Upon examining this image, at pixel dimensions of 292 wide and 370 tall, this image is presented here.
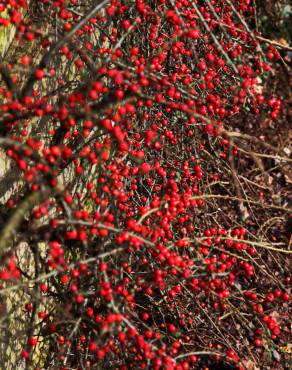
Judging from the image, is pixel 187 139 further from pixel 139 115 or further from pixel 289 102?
pixel 289 102

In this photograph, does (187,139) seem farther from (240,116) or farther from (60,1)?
(60,1)

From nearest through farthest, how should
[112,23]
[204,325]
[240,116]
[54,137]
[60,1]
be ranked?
[60,1]
[54,137]
[204,325]
[112,23]
[240,116]

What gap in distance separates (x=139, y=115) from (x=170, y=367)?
204 cm

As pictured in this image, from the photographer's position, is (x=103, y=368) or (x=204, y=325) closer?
(x=103, y=368)

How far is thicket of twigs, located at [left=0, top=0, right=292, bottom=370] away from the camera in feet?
6.14

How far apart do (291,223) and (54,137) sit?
8.45 ft

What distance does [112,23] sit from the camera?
3.74 m

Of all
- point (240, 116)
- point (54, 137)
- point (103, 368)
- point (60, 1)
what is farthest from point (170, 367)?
point (240, 116)

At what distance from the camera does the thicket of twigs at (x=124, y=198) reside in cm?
187

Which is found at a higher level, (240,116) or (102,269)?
(102,269)

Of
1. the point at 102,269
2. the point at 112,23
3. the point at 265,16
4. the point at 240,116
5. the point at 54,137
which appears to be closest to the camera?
the point at 102,269

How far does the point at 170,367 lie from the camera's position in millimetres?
1886

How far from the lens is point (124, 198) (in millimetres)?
2482

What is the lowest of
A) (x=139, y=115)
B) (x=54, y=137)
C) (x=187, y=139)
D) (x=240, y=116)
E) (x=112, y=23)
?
(x=240, y=116)
